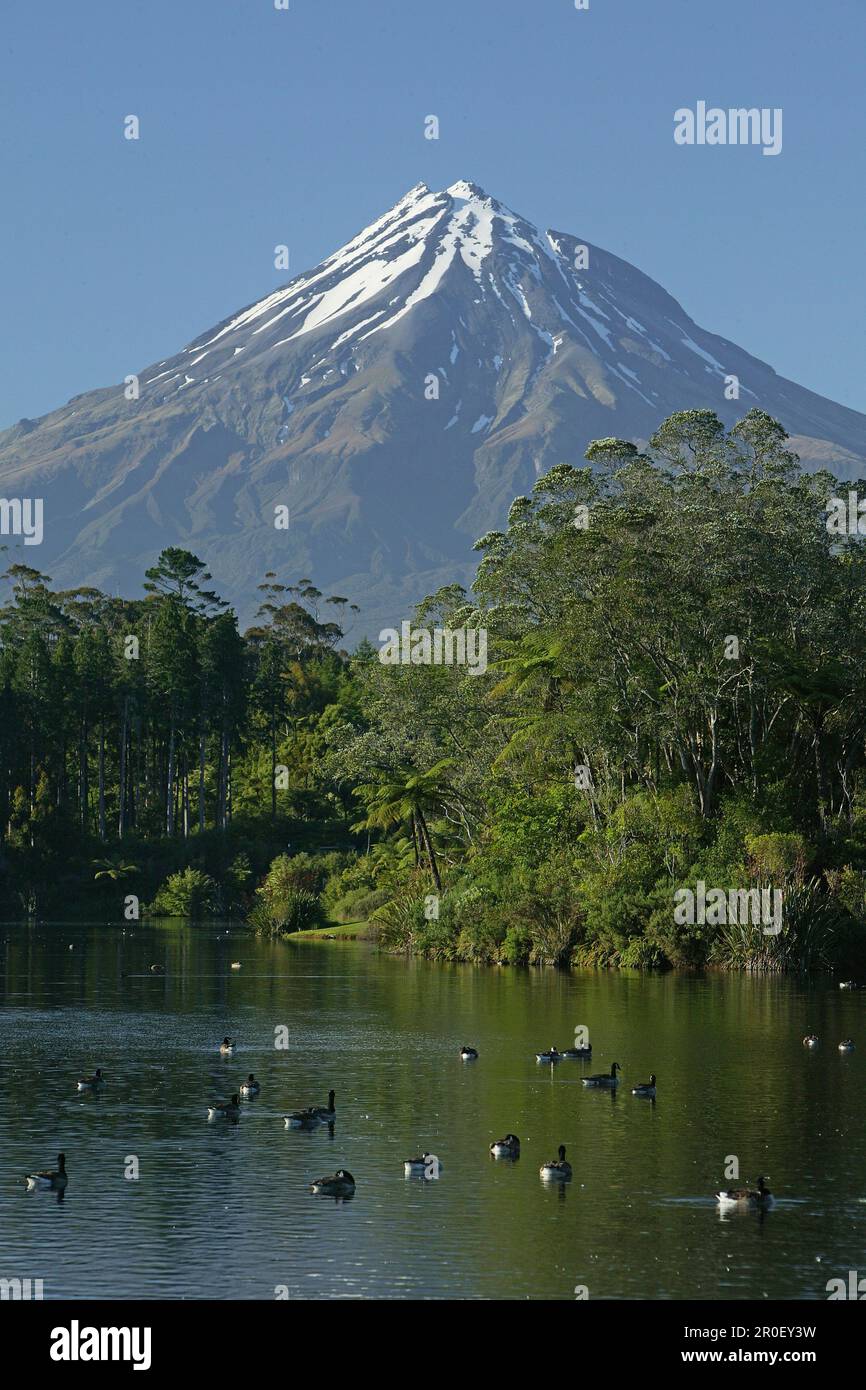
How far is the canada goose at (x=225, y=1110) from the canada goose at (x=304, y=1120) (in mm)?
980

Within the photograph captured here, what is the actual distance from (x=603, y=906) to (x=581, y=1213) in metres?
33.3

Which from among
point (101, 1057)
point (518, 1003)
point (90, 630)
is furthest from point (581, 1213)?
point (90, 630)

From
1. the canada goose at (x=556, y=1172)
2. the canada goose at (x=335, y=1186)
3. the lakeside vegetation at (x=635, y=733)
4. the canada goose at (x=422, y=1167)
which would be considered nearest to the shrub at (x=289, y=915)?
the lakeside vegetation at (x=635, y=733)

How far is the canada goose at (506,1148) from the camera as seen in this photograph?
24125 mm

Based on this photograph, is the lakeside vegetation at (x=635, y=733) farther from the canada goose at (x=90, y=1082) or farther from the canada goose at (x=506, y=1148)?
the canada goose at (x=506, y=1148)

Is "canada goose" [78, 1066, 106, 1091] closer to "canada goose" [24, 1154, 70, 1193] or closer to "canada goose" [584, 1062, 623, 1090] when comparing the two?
"canada goose" [24, 1154, 70, 1193]

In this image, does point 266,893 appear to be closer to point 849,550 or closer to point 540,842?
point 540,842

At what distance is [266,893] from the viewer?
81.2 m

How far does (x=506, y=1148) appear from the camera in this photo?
24.2 meters

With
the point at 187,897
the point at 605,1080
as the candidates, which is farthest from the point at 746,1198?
the point at 187,897

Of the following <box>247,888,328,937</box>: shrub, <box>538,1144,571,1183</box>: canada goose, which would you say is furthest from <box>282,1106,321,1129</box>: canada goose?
<box>247,888,328,937</box>: shrub

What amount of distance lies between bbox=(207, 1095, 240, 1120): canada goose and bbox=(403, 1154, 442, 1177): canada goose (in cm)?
467

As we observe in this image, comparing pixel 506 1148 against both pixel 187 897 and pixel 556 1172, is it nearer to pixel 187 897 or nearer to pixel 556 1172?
pixel 556 1172
